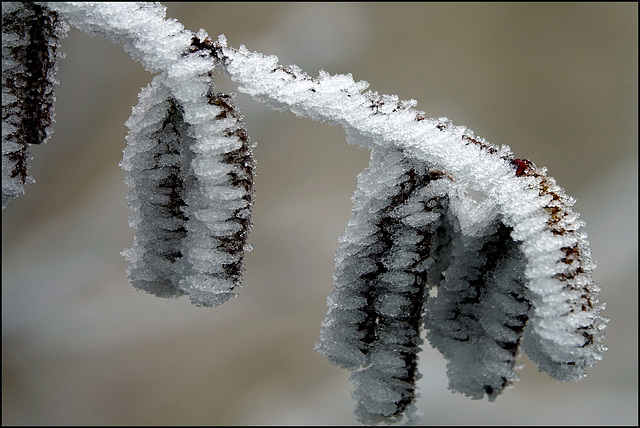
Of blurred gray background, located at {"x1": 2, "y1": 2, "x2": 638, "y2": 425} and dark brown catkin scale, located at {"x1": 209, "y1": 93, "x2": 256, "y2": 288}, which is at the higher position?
blurred gray background, located at {"x1": 2, "y1": 2, "x2": 638, "y2": 425}

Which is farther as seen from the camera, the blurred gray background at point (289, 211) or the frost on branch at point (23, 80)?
the blurred gray background at point (289, 211)

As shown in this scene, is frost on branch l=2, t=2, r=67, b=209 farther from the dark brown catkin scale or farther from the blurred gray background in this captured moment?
the blurred gray background

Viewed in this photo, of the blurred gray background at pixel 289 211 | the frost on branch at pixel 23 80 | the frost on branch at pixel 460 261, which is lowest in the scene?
the frost on branch at pixel 460 261

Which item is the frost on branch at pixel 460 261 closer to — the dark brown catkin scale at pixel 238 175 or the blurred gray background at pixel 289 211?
the dark brown catkin scale at pixel 238 175

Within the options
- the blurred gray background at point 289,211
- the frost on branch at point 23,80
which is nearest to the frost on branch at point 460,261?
the frost on branch at point 23,80

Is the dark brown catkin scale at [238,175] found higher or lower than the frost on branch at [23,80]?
lower

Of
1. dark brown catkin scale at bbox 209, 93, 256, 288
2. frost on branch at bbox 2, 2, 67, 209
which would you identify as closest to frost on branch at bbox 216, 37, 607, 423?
dark brown catkin scale at bbox 209, 93, 256, 288

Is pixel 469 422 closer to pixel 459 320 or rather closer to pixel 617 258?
pixel 617 258

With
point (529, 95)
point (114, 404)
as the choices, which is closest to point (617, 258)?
point (529, 95)
